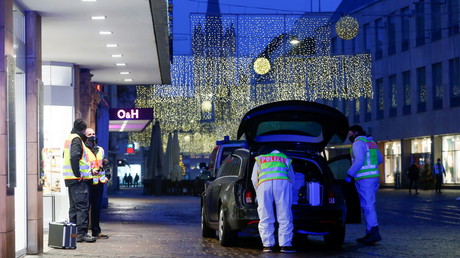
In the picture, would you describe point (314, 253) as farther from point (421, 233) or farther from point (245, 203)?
point (421, 233)

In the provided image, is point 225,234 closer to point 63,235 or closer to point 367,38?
point 63,235

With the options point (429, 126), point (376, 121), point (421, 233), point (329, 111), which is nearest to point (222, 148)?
point (421, 233)

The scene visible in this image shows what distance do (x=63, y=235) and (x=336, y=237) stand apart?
14.5 feet

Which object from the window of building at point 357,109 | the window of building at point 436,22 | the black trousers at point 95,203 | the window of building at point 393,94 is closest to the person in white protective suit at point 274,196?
the black trousers at point 95,203

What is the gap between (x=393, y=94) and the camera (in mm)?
65875

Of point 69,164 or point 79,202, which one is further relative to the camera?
point 79,202

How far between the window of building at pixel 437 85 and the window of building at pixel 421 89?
1584mm

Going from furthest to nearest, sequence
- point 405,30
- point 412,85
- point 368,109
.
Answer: point 368,109 < point 405,30 < point 412,85

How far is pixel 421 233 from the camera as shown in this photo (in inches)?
737

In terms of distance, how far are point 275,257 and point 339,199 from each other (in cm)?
207

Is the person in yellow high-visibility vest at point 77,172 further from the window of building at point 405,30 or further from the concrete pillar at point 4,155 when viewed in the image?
the window of building at point 405,30

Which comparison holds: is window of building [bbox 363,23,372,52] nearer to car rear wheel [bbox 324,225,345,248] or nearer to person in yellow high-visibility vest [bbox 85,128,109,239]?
person in yellow high-visibility vest [bbox 85,128,109,239]

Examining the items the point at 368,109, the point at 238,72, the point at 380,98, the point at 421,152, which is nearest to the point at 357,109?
the point at 368,109

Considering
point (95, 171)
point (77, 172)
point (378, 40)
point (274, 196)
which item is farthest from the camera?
point (378, 40)
